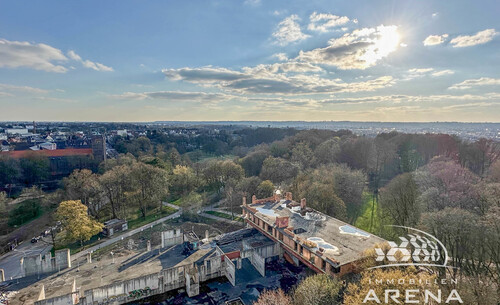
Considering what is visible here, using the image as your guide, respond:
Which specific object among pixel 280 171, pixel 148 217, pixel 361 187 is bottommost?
pixel 148 217

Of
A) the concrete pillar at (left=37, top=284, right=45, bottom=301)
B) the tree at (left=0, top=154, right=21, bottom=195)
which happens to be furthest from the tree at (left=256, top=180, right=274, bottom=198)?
the tree at (left=0, top=154, right=21, bottom=195)

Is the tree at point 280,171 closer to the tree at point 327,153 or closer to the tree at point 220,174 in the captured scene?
the tree at point 220,174

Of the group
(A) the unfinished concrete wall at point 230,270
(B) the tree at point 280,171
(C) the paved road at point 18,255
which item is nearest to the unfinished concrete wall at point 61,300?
(C) the paved road at point 18,255

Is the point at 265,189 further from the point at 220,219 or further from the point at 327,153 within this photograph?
the point at 327,153

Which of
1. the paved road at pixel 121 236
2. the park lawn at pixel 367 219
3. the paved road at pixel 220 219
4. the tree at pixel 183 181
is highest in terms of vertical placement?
the tree at pixel 183 181

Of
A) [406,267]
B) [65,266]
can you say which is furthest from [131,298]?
[406,267]

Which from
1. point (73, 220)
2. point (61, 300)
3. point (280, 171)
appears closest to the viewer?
point (61, 300)

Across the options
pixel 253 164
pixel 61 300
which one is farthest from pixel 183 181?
pixel 61 300
